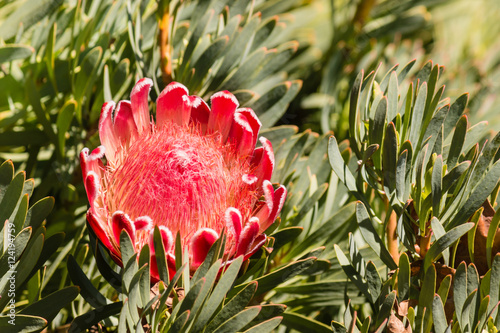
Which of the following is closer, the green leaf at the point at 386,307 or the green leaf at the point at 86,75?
the green leaf at the point at 386,307

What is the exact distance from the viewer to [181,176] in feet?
1.95

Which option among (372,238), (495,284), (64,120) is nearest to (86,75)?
(64,120)

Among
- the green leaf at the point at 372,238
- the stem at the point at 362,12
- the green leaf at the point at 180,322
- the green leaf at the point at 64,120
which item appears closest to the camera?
the green leaf at the point at 180,322

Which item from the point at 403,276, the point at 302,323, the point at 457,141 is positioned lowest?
the point at 302,323

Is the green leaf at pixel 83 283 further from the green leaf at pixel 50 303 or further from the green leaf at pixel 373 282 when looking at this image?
the green leaf at pixel 373 282

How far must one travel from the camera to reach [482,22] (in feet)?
4.34

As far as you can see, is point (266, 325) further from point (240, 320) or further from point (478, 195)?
point (478, 195)

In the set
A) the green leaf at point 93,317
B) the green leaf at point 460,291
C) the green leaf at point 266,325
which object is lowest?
the green leaf at point 93,317

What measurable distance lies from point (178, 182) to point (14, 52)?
263 mm

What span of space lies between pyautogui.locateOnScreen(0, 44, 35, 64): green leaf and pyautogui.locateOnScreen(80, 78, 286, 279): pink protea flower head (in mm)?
136

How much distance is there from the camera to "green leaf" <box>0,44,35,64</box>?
2.05 ft

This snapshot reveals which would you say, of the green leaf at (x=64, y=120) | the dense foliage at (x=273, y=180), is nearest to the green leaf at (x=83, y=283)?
the dense foliage at (x=273, y=180)

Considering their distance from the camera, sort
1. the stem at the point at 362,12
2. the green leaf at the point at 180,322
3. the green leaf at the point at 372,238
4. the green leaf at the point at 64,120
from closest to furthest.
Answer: the green leaf at the point at 180,322 → the green leaf at the point at 372,238 → the green leaf at the point at 64,120 → the stem at the point at 362,12

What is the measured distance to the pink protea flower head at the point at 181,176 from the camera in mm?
525
